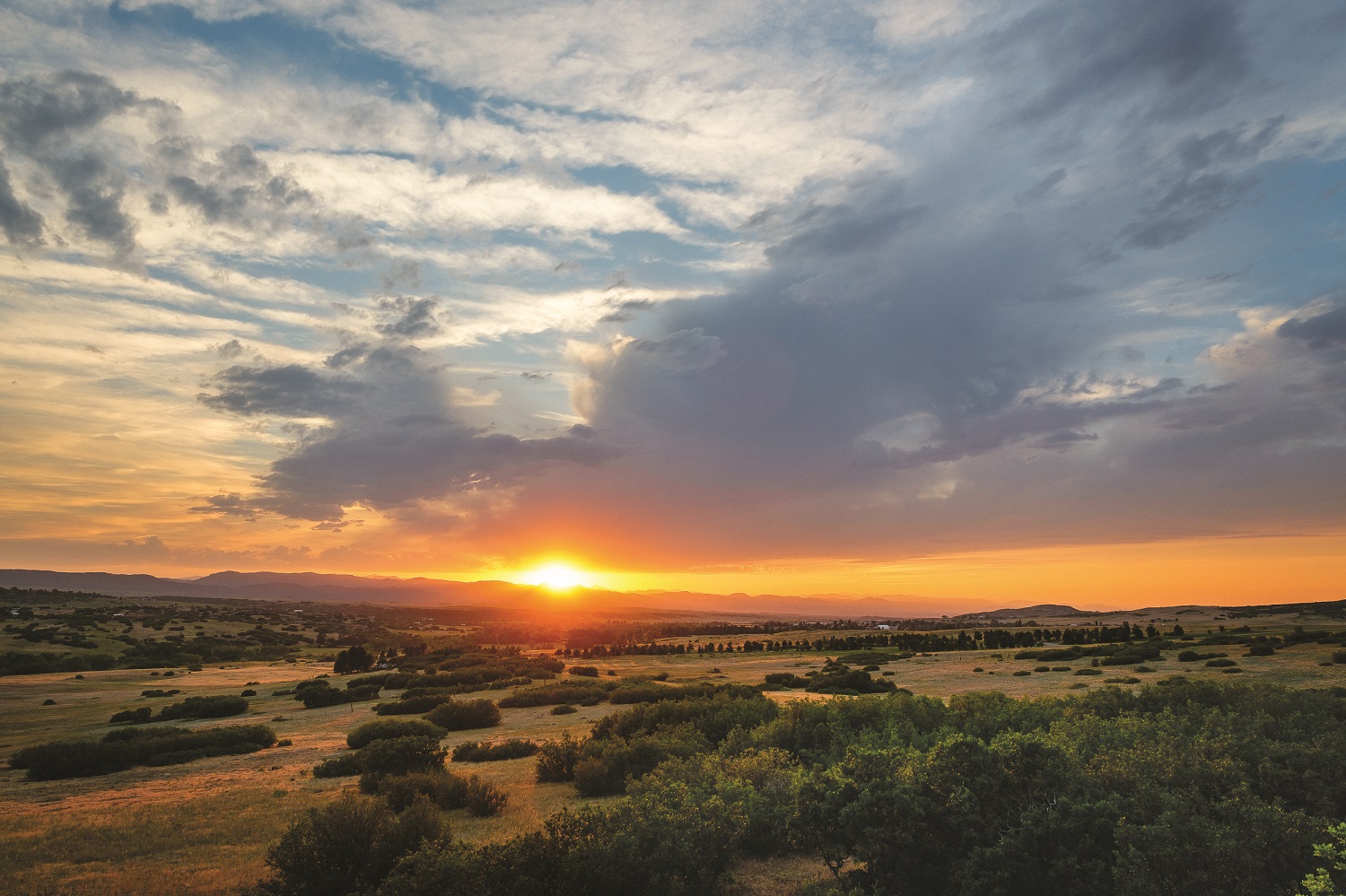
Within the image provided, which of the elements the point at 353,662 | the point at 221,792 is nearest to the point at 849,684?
the point at 221,792

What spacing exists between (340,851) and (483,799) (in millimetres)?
5924

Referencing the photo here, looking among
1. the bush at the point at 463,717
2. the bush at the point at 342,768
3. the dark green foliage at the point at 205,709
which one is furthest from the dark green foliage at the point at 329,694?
the bush at the point at 342,768

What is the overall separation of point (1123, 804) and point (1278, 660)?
45.7 metres

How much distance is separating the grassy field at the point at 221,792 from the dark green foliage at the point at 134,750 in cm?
83

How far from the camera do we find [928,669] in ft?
176

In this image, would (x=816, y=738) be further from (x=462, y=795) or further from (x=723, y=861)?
(x=462, y=795)

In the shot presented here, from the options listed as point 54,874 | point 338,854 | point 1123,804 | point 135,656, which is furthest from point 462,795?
point 135,656

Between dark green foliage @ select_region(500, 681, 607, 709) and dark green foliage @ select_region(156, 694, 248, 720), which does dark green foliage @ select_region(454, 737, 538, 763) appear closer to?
dark green foliage @ select_region(500, 681, 607, 709)

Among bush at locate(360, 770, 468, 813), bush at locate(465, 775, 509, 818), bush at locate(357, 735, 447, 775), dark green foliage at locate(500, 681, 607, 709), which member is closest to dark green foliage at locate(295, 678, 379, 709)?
dark green foliage at locate(500, 681, 607, 709)

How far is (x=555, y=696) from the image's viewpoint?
134 ft

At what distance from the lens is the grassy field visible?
528 inches

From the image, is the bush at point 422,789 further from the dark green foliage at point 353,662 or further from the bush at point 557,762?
the dark green foliage at point 353,662

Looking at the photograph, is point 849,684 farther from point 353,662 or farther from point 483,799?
point 353,662

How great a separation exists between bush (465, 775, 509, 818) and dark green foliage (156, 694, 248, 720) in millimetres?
30342
